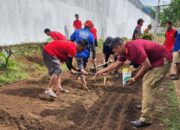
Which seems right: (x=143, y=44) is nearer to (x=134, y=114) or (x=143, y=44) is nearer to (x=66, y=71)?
(x=134, y=114)

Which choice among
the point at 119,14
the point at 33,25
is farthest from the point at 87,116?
the point at 119,14

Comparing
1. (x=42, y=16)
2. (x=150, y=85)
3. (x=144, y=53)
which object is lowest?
(x=150, y=85)

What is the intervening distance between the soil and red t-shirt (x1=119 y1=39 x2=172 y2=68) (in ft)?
3.82

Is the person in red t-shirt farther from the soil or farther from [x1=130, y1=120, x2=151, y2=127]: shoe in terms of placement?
[x1=130, y1=120, x2=151, y2=127]: shoe

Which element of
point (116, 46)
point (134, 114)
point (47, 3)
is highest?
point (47, 3)

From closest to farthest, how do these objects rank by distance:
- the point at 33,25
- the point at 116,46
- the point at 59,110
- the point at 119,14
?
1. the point at 116,46
2. the point at 59,110
3. the point at 33,25
4. the point at 119,14

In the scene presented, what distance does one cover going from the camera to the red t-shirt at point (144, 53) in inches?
217

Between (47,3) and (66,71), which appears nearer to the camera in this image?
(66,71)

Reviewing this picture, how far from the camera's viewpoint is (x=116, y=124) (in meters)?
6.07

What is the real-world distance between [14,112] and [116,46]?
214 cm

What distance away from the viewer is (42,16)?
14.7 meters

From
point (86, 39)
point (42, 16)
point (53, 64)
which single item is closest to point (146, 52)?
point (53, 64)

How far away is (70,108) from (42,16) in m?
8.66

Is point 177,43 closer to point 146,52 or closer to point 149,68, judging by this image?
point 146,52
